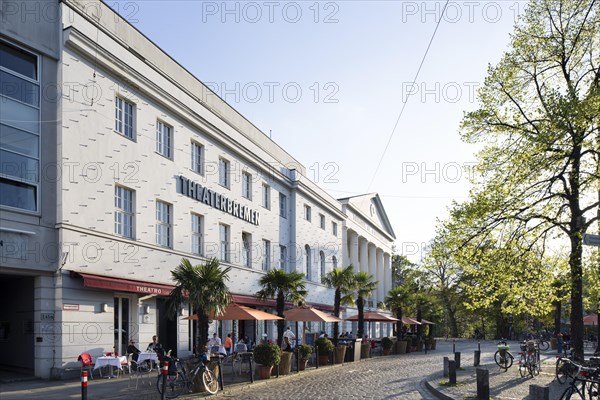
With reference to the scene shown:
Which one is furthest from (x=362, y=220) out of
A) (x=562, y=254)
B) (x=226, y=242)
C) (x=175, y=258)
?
(x=562, y=254)

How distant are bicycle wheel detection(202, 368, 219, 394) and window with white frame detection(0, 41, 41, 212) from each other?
7492 mm

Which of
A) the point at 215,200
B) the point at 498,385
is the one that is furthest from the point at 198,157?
the point at 498,385

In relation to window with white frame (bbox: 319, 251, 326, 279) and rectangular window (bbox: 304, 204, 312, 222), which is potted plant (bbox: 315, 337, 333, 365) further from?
window with white frame (bbox: 319, 251, 326, 279)

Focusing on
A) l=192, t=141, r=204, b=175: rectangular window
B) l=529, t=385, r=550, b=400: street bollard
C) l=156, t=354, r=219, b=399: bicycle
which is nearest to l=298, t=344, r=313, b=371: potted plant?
l=156, t=354, r=219, b=399: bicycle

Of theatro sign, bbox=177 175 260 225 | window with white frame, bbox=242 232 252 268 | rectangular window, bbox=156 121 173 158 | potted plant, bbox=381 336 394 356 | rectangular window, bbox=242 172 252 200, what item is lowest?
potted plant, bbox=381 336 394 356

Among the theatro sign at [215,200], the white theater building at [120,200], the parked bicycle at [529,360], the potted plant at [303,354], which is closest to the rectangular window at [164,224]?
the white theater building at [120,200]

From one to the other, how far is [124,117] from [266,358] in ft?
34.9

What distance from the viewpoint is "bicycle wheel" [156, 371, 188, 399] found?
51.9 feet

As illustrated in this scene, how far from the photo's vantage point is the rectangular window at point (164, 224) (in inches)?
1036

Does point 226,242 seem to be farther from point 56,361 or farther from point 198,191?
point 56,361

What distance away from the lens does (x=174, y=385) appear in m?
16.9

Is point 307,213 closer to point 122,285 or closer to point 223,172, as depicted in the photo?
point 223,172

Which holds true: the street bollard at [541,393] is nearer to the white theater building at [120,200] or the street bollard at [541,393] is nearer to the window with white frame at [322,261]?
the white theater building at [120,200]

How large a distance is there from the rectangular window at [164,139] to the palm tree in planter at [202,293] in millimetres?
8143
